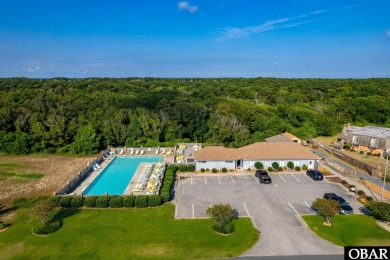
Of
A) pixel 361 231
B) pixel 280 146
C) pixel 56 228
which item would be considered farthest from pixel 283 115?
pixel 56 228

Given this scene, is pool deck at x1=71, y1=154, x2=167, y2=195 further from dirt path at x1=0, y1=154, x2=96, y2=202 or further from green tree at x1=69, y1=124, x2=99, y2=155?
green tree at x1=69, y1=124, x2=99, y2=155

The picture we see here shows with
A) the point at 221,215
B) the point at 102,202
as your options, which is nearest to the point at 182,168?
the point at 102,202

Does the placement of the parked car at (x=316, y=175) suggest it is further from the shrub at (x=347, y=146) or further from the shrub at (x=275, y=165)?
the shrub at (x=347, y=146)

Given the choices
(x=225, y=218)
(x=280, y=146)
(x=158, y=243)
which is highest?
(x=280, y=146)

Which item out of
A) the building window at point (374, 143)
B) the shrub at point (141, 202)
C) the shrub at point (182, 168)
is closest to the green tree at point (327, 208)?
the shrub at point (141, 202)

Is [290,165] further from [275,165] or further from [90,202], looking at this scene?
[90,202]

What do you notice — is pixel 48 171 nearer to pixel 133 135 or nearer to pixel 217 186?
pixel 133 135
